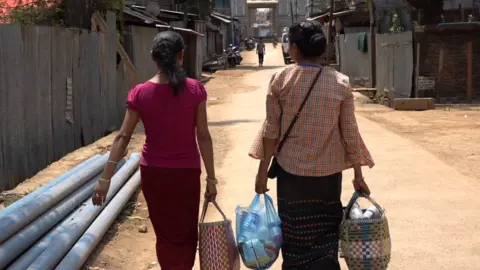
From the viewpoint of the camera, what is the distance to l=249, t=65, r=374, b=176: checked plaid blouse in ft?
13.0

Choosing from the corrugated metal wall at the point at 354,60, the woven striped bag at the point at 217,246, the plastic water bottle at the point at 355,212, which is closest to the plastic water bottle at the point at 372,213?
the plastic water bottle at the point at 355,212

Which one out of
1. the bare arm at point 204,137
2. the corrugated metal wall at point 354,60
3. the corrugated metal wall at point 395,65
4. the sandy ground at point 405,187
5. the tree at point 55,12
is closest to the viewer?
the bare arm at point 204,137

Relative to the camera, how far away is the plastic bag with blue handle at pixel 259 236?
400 centimetres

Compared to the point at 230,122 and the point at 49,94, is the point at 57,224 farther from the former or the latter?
the point at 230,122

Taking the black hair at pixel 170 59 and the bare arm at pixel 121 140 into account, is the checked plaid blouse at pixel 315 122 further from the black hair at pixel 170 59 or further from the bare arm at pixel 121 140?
the bare arm at pixel 121 140

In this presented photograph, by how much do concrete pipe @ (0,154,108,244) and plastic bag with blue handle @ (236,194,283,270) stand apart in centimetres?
174

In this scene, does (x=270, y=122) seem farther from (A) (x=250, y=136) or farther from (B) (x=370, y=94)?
(B) (x=370, y=94)

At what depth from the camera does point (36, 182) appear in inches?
330

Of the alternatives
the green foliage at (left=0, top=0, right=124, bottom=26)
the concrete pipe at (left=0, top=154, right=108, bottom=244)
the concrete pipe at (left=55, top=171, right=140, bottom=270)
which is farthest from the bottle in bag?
the green foliage at (left=0, top=0, right=124, bottom=26)

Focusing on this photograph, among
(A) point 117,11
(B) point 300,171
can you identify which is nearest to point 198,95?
(B) point 300,171

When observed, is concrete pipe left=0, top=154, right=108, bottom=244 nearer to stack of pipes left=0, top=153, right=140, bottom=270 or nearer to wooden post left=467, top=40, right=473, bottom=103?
stack of pipes left=0, top=153, right=140, bottom=270

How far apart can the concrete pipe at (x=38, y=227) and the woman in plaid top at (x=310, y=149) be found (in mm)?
1812

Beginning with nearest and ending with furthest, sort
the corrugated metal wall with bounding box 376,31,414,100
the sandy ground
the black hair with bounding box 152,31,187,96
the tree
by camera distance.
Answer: the black hair with bounding box 152,31,187,96, the sandy ground, the tree, the corrugated metal wall with bounding box 376,31,414,100

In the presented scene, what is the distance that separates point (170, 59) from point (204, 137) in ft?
1.63
